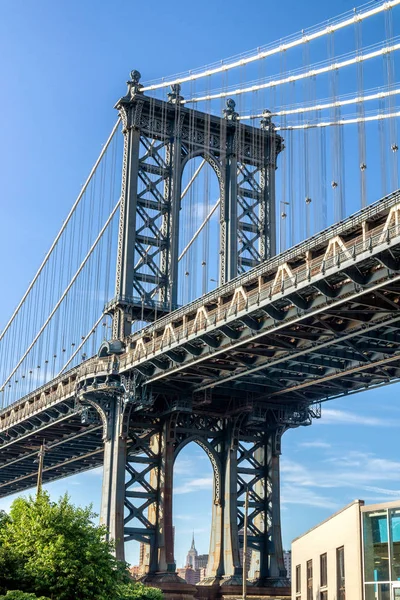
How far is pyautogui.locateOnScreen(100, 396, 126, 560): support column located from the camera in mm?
65500

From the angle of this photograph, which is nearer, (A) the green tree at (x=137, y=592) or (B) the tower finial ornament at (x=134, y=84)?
(A) the green tree at (x=137, y=592)

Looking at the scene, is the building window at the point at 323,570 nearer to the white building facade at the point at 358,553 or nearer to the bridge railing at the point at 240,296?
the white building facade at the point at 358,553

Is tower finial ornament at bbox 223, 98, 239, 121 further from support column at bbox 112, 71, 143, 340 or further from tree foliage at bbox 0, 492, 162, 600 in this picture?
tree foliage at bbox 0, 492, 162, 600

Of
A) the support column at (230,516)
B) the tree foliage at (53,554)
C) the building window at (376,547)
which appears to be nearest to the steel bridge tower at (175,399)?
the support column at (230,516)

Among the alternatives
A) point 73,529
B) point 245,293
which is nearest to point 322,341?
point 245,293

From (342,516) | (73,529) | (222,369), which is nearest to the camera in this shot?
(342,516)

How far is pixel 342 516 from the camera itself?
33875 mm

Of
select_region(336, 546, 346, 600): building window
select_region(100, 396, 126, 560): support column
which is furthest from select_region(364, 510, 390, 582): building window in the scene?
select_region(100, 396, 126, 560): support column

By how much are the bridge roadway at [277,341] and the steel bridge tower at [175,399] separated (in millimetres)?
878

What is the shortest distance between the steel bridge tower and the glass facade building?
34.7 meters

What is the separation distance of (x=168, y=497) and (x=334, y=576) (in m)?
34.8

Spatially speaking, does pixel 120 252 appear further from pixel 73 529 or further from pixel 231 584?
pixel 73 529

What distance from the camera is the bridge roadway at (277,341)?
44906 mm

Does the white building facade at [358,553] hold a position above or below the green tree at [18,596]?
above
